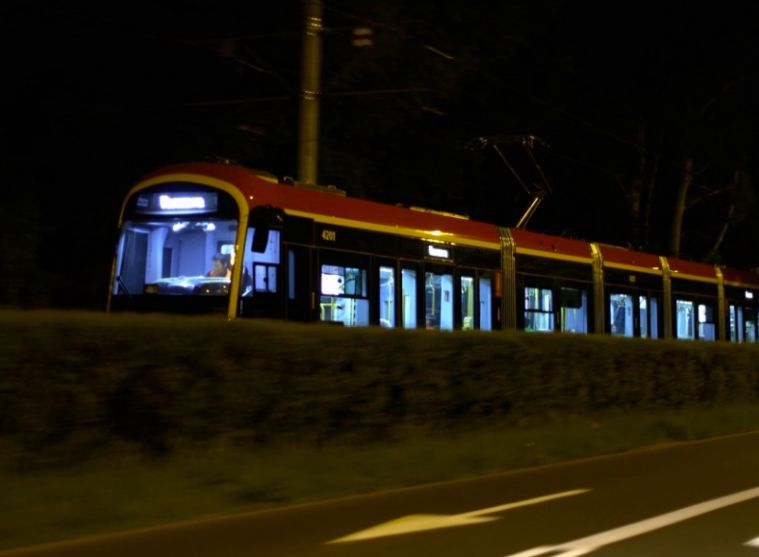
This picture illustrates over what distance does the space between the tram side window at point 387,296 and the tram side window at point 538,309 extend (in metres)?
4.18

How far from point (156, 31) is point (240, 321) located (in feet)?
35.5

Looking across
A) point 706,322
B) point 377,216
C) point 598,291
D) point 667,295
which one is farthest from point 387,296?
point 706,322

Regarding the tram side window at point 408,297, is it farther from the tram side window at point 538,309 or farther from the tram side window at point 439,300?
the tram side window at point 538,309

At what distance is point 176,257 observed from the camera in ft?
48.8

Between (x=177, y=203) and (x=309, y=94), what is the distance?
174 inches

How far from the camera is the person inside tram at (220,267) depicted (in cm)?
1429

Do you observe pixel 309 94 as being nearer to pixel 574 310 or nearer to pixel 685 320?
pixel 574 310

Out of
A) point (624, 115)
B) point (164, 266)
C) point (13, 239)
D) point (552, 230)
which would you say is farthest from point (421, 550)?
point (552, 230)

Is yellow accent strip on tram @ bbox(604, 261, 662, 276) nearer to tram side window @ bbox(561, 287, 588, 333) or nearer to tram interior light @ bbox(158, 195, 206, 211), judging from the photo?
tram side window @ bbox(561, 287, 588, 333)

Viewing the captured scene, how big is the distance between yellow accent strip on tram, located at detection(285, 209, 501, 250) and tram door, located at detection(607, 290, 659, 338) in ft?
16.6

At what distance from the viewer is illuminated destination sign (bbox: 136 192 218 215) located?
48.3 ft

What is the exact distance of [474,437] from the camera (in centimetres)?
1466

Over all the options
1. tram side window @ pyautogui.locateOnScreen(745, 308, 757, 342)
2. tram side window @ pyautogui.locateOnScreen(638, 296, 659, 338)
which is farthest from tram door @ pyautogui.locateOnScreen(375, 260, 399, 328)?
tram side window @ pyautogui.locateOnScreen(745, 308, 757, 342)

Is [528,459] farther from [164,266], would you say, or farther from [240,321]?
[164,266]
